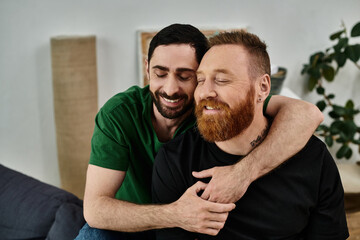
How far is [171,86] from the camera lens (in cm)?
134

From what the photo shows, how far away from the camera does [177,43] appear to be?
4.42ft

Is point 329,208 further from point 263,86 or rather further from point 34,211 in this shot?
point 34,211


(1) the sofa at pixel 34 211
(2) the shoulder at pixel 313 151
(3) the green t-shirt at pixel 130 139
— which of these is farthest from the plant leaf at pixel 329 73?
(1) the sofa at pixel 34 211

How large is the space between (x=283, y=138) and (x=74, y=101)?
1.69 meters

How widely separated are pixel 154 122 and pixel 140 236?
470mm

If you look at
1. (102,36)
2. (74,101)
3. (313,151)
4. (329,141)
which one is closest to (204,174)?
(313,151)

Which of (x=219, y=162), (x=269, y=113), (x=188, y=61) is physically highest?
(x=188, y=61)

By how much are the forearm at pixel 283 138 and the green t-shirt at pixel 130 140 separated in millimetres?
363

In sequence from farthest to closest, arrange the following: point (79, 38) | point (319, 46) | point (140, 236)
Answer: point (319, 46) < point (79, 38) < point (140, 236)

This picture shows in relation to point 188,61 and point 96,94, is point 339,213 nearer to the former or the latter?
point 188,61

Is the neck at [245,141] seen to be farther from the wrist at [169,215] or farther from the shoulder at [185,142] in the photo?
the wrist at [169,215]

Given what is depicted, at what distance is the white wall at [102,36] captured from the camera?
2.51 m

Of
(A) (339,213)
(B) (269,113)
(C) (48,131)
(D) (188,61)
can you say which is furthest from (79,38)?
(A) (339,213)

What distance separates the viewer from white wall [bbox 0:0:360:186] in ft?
8.23
